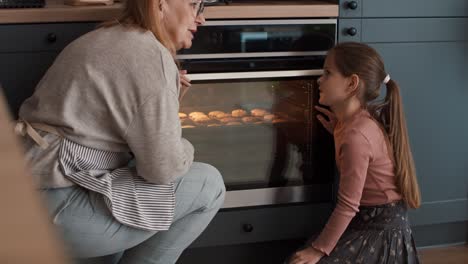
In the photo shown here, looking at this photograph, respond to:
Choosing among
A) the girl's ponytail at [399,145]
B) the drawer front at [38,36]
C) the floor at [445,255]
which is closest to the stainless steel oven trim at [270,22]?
the girl's ponytail at [399,145]

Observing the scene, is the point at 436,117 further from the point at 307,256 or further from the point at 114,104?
the point at 114,104

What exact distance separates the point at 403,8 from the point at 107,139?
1063 mm

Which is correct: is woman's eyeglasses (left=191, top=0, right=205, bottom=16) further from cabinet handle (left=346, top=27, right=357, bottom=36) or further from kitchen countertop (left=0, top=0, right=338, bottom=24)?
cabinet handle (left=346, top=27, right=357, bottom=36)

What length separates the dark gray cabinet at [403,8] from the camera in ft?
6.27

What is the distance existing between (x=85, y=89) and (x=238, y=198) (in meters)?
0.77

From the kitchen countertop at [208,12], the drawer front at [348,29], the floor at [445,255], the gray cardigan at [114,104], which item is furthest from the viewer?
the floor at [445,255]

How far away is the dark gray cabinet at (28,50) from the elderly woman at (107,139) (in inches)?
13.8

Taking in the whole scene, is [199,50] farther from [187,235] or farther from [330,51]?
[187,235]

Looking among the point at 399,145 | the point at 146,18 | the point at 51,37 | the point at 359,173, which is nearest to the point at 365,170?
the point at 359,173

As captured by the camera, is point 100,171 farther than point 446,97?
No

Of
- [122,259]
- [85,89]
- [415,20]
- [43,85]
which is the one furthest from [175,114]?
[415,20]

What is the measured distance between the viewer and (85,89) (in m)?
1.35

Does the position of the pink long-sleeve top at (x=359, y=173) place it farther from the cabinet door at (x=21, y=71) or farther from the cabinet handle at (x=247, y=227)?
the cabinet door at (x=21, y=71)

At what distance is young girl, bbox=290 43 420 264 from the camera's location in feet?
5.86
